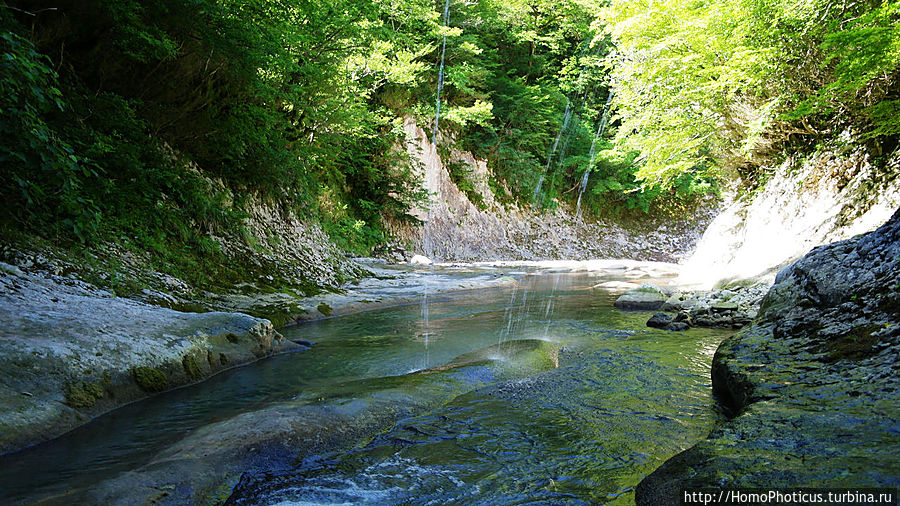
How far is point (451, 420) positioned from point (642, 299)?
7175mm

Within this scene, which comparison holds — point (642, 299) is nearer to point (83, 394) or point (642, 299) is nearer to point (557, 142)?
point (83, 394)

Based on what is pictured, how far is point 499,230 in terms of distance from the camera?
25.4m

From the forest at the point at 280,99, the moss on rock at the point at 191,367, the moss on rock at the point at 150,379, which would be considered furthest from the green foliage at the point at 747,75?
the moss on rock at the point at 150,379

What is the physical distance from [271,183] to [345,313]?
11.9ft

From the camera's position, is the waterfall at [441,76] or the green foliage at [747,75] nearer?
the green foliage at [747,75]

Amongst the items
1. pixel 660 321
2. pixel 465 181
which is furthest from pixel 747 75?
pixel 465 181

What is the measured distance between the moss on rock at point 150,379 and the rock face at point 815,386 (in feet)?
12.8

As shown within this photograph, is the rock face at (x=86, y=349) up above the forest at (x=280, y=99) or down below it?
below

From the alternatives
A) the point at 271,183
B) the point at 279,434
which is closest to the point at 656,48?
the point at 271,183

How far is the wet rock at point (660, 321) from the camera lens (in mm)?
7422

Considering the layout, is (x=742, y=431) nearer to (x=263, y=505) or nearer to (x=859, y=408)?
(x=859, y=408)

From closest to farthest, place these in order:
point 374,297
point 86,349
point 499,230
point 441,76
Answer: point 86,349 → point 374,297 → point 441,76 → point 499,230

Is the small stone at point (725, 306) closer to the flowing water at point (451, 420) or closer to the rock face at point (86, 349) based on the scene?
the flowing water at point (451, 420)

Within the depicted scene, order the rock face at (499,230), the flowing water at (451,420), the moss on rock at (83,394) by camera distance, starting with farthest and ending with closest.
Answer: the rock face at (499,230)
the moss on rock at (83,394)
the flowing water at (451,420)
